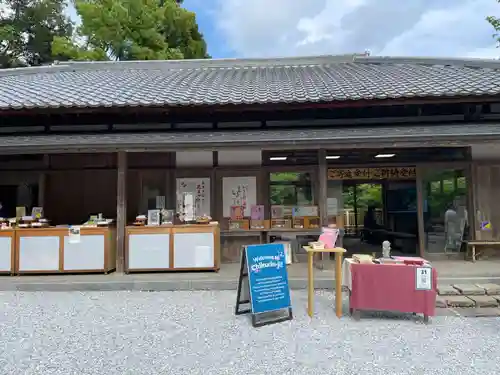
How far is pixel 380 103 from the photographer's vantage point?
7.21m

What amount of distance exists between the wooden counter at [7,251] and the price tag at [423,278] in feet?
21.8

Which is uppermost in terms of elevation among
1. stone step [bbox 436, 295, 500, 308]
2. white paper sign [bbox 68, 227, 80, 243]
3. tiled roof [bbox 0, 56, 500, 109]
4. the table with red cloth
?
tiled roof [bbox 0, 56, 500, 109]

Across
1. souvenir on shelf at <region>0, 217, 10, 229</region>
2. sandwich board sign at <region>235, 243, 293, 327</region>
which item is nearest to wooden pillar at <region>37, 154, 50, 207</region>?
souvenir on shelf at <region>0, 217, 10, 229</region>

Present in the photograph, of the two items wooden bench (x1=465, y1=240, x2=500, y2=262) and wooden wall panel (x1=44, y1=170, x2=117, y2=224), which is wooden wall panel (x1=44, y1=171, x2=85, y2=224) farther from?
wooden bench (x1=465, y1=240, x2=500, y2=262)

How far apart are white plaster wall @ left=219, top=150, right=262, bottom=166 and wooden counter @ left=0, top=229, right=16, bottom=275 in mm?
4216

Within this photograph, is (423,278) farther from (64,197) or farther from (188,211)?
(64,197)

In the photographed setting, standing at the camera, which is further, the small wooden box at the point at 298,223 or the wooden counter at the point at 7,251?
the small wooden box at the point at 298,223

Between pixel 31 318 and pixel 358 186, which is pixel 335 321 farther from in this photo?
pixel 358 186

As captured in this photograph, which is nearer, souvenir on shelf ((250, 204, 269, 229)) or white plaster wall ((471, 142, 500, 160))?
white plaster wall ((471, 142, 500, 160))

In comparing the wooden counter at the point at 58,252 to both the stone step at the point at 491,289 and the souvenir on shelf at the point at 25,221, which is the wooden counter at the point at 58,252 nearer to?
the souvenir on shelf at the point at 25,221

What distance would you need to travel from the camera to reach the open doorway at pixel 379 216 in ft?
28.3

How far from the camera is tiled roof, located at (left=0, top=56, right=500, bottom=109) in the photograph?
7207 millimetres

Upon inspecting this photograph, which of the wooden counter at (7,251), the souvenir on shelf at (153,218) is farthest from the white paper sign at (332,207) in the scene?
the wooden counter at (7,251)

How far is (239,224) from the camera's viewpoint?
27.0 ft
